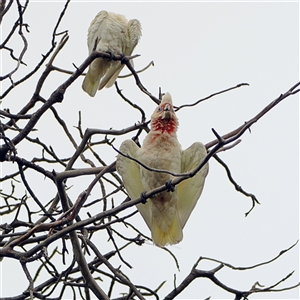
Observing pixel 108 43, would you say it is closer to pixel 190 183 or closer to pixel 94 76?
pixel 94 76

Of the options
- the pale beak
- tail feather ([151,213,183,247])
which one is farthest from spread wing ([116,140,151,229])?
the pale beak

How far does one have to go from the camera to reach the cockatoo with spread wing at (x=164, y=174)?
14.9 feet

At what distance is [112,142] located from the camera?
483 centimetres

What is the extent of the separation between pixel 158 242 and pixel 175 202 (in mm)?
431

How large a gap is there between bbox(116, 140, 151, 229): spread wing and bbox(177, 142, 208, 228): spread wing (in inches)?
12.2

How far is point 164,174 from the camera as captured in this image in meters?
4.52

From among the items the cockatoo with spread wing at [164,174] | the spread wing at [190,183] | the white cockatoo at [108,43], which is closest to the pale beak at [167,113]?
the cockatoo with spread wing at [164,174]

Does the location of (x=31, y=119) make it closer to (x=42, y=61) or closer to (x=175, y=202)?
(x=42, y=61)

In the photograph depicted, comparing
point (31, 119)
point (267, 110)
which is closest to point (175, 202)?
point (31, 119)

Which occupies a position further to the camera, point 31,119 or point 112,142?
point 112,142

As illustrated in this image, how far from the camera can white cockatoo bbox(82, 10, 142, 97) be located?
23.9ft

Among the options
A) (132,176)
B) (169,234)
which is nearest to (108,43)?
(132,176)

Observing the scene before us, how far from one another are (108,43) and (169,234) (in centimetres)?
341

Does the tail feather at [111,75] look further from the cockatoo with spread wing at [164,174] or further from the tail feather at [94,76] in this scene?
the cockatoo with spread wing at [164,174]
